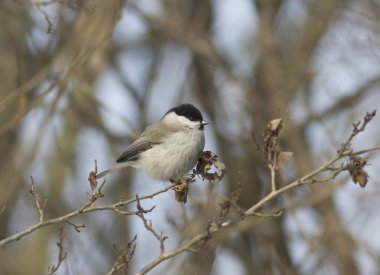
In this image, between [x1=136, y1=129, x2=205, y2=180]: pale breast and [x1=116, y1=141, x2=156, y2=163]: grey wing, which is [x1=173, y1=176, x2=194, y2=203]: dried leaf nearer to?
[x1=136, y1=129, x2=205, y2=180]: pale breast

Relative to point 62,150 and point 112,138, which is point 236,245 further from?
point 62,150

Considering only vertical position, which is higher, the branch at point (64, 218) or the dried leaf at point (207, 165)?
the dried leaf at point (207, 165)

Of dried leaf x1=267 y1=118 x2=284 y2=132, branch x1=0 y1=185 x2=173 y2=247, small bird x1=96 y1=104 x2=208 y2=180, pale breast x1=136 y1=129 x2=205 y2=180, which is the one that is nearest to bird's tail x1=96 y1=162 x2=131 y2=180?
small bird x1=96 y1=104 x2=208 y2=180

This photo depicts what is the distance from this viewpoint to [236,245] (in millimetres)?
7320

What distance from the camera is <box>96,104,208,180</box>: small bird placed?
423 cm

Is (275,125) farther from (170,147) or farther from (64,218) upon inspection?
(170,147)

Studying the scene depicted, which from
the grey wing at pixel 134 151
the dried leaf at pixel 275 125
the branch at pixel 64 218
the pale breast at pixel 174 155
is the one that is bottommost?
the branch at pixel 64 218

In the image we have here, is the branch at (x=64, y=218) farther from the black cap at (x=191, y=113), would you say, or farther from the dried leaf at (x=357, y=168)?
the black cap at (x=191, y=113)

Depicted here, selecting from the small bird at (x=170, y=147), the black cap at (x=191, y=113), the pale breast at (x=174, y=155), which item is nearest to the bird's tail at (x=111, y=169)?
the small bird at (x=170, y=147)

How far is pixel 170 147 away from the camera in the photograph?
4.38 metres

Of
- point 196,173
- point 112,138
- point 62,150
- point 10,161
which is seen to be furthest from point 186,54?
point 196,173

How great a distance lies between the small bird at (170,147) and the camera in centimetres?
423

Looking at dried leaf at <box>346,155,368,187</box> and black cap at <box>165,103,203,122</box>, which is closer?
dried leaf at <box>346,155,368,187</box>

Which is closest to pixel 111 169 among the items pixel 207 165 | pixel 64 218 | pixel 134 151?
pixel 134 151
